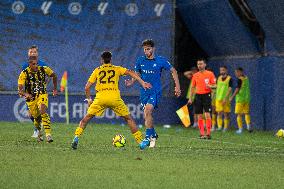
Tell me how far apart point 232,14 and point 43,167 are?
19288mm

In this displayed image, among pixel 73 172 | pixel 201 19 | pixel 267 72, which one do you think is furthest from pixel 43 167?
pixel 201 19

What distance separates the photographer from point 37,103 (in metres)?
20.8

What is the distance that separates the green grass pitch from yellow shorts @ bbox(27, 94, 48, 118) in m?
0.68

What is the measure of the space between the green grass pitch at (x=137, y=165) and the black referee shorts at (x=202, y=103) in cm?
→ 347

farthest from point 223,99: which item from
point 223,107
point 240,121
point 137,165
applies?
point 137,165

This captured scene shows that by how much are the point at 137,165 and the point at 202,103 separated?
10702mm

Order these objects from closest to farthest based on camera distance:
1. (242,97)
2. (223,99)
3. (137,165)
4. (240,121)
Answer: (137,165), (240,121), (242,97), (223,99)

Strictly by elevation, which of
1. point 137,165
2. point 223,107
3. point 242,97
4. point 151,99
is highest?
point 242,97

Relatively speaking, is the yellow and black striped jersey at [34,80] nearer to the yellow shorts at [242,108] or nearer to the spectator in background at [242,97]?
the spectator in background at [242,97]

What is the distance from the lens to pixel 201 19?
3441 cm

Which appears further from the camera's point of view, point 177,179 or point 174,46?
point 174,46

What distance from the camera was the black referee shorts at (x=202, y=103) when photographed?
25.0m

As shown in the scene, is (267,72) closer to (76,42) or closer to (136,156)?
(76,42)

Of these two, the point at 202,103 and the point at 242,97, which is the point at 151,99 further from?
the point at 242,97
